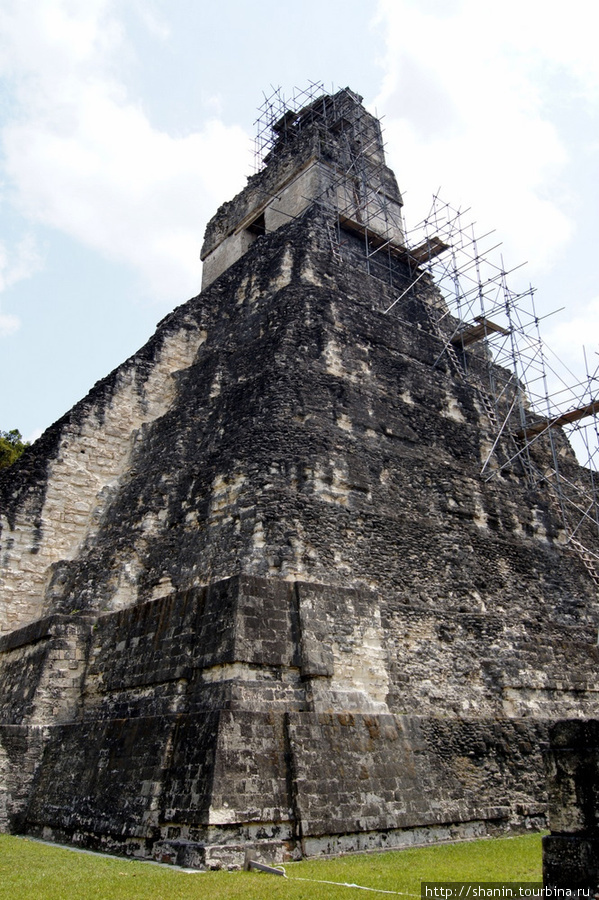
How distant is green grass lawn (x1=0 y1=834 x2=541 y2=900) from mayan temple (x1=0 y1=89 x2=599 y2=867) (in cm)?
41

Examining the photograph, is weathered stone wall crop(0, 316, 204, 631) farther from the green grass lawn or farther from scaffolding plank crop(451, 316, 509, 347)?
scaffolding plank crop(451, 316, 509, 347)

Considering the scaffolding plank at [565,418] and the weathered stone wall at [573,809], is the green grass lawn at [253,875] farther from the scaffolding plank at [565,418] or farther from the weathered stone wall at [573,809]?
the scaffolding plank at [565,418]

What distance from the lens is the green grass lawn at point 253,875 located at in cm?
602

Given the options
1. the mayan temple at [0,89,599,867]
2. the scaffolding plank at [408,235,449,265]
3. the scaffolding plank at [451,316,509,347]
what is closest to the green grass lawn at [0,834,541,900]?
the mayan temple at [0,89,599,867]

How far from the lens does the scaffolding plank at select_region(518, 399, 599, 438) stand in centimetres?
1633

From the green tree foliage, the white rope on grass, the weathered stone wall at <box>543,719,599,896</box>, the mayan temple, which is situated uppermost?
the green tree foliage

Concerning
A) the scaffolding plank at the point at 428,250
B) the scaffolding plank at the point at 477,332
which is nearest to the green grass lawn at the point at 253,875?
the scaffolding plank at the point at 477,332

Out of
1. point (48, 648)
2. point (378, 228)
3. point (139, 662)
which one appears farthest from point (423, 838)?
point (378, 228)

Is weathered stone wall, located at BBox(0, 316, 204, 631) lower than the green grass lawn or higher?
higher

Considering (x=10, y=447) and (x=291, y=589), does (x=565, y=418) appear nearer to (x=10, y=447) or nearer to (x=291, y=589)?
(x=291, y=589)

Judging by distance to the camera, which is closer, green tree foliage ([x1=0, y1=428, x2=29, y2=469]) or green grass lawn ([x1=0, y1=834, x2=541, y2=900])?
green grass lawn ([x1=0, y1=834, x2=541, y2=900])

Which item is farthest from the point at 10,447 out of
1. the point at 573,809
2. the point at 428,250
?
the point at 573,809

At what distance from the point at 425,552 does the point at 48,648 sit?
6246 mm

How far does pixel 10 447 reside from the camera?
2152cm
